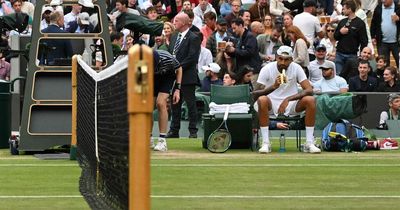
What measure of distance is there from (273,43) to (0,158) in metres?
9.53

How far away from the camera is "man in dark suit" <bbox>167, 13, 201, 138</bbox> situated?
21877 millimetres

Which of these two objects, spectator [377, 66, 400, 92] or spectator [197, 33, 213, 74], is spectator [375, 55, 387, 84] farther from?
A: spectator [197, 33, 213, 74]

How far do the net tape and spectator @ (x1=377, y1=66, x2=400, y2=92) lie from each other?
1123 cm

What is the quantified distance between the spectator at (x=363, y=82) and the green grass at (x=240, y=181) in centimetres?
585

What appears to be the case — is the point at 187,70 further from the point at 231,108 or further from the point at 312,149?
the point at 312,149

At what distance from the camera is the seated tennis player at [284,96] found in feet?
59.9

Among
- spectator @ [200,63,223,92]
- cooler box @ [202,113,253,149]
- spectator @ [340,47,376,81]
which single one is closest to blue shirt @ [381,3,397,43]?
spectator @ [340,47,376,81]

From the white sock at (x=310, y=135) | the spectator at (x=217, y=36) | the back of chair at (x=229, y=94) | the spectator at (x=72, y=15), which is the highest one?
the spectator at (x=72, y=15)

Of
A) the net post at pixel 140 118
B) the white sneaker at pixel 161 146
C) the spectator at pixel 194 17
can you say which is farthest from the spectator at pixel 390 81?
the net post at pixel 140 118

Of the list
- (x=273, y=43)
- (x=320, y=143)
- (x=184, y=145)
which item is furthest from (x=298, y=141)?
(x=273, y=43)

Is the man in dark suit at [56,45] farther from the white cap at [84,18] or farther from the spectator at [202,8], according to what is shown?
the spectator at [202,8]

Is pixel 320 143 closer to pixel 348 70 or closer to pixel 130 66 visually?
pixel 348 70

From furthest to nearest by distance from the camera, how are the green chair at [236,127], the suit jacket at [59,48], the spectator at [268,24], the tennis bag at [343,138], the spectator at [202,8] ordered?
the spectator at [202,8], the spectator at [268,24], the suit jacket at [59,48], the green chair at [236,127], the tennis bag at [343,138]

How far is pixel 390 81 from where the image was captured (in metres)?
24.4
